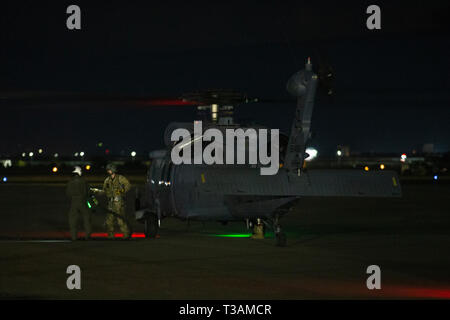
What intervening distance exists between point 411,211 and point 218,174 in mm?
14395

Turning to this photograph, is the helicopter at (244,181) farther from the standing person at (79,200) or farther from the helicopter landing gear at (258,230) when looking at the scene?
the standing person at (79,200)

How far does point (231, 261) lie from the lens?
48.5 feet

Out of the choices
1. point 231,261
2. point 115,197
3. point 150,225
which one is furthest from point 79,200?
point 231,261

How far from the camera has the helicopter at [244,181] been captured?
15734mm

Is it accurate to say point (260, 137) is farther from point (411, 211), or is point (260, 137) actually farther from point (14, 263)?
point (411, 211)

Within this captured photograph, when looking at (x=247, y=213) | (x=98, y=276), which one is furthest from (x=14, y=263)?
(x=247, y=213)

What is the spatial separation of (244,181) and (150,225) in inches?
171

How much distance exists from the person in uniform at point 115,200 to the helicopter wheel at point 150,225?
508mm

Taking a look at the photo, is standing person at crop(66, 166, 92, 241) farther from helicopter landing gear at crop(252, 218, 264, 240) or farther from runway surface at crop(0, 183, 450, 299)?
helicopter landing gear at crop(252, 218, 264, 240)

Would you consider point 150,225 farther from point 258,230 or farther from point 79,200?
point 258,230

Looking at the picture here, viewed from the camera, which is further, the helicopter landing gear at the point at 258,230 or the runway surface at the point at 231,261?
the helicopter landing gear at the point at 258,230

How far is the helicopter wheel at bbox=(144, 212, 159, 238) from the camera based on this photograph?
19.7 m

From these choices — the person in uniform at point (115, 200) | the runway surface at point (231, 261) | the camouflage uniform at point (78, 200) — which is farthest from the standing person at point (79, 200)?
the person in uniform at point (115, 200)
